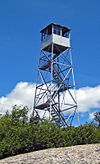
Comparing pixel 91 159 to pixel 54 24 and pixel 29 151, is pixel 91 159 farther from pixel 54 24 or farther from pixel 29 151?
pixel 54 24

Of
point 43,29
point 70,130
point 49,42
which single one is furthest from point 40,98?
point 70,130

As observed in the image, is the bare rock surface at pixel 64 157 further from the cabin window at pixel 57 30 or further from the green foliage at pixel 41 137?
the cabin window at pixel 57 30

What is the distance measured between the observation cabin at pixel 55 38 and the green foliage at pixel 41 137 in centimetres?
1682

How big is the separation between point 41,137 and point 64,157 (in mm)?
2316

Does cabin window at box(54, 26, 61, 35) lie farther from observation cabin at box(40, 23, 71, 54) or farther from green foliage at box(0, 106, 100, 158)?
green foliage at box(0, 106, 100, 158)

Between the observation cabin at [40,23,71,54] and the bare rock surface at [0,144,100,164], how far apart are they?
1925 cm

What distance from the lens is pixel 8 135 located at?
15039 millimetres

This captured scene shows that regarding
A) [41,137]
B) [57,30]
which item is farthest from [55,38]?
[41,137]

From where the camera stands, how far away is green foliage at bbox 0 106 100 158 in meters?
14.1

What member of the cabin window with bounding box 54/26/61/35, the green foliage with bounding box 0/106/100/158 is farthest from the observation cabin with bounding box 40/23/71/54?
the green foliage with bounding box 0/106/100/158

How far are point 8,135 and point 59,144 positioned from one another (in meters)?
3.07

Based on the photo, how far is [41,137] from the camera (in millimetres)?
14023

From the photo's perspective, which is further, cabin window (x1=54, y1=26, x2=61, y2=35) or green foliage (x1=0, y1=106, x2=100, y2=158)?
cabin window (x1=54, y1=26, x2=61, y2=35)

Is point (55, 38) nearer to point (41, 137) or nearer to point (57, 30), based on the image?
point (57, 30)
